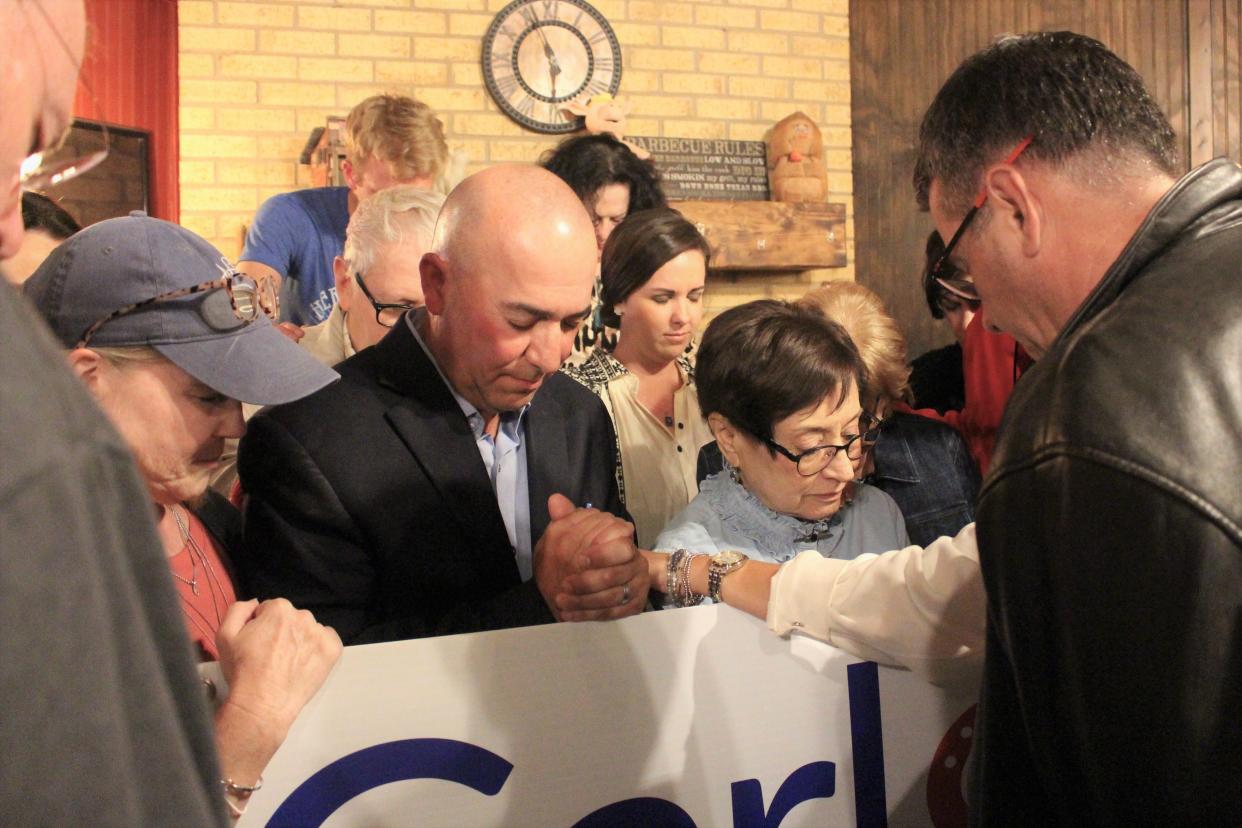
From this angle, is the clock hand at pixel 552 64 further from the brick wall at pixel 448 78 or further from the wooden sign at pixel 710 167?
the wooden sign at pixel 710 167

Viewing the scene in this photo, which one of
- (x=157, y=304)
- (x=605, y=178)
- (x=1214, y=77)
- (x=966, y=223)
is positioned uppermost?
(x=1214, y=77)

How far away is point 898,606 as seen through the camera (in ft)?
5.20

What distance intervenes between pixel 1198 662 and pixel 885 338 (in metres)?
1.98

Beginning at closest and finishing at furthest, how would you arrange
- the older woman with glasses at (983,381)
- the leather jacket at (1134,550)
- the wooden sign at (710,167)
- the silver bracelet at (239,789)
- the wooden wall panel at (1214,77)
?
the leather jacket at (1134,550) < the silver bracelet at (239,789) < the older woman with glasses at (983,381) < the wooden sign at (710,167) < the wooden wall panel at (1214,77)

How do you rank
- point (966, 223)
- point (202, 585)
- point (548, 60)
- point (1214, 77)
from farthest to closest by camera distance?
point (1214, 77) < point (548, 60) < point (202, 585) < point (966, 223)

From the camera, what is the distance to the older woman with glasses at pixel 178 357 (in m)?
1.39

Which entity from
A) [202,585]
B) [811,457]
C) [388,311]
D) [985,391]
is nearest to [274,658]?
[202,585]

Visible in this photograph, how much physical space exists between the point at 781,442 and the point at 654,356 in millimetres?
904

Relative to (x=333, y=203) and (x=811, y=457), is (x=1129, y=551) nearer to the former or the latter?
(x=811, y=457)

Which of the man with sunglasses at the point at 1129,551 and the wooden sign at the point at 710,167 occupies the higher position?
the wooden sign at the point at 710,167

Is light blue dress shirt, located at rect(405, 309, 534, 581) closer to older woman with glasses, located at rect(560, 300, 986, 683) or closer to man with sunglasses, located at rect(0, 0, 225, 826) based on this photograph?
older woman with glasses, located at rect(560, 300, 986, 683)

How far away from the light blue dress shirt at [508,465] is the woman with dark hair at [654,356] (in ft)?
2.57

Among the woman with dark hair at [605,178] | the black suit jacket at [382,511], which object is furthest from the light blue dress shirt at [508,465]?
the woman with dark hair at [605,178]

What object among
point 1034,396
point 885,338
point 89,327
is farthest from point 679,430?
point 1034,396
